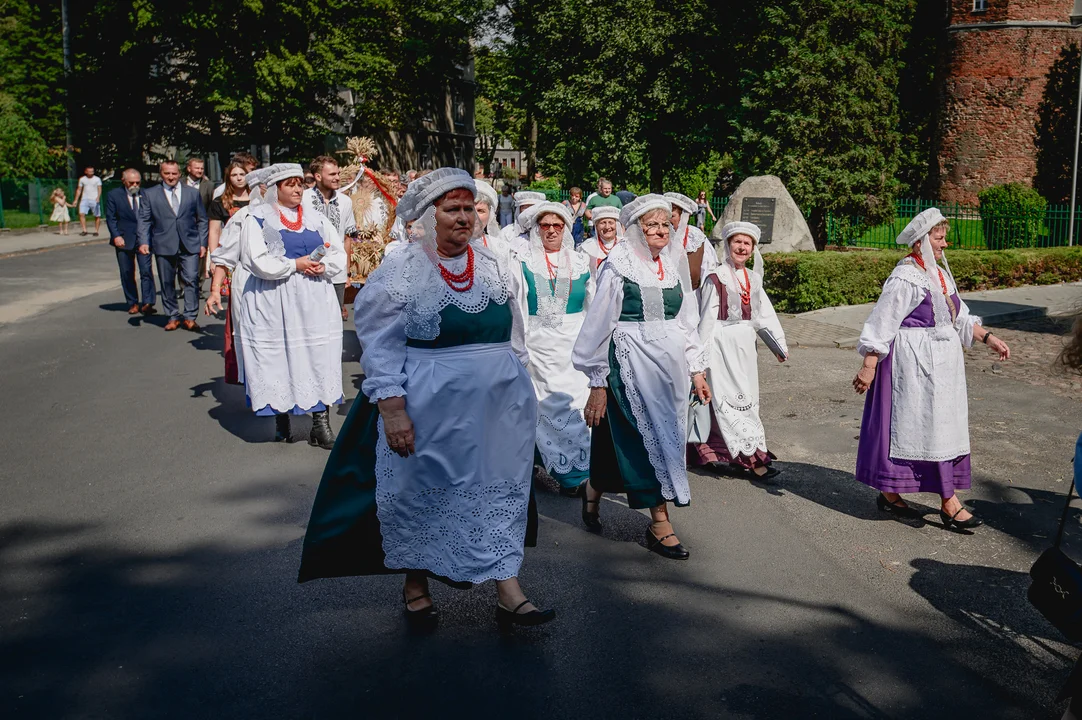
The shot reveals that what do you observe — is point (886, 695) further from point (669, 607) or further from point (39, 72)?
point (39, 72)

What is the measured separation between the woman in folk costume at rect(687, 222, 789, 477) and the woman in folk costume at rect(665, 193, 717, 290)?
0.10 metres

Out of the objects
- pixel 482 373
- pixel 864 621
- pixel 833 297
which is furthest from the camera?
pixel 833 297

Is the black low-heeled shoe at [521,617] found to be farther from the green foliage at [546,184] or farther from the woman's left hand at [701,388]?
the green foliage at [546,184]

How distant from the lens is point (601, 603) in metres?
4.81

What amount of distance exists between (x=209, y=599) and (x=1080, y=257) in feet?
62.9

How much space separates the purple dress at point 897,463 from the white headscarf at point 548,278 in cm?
219

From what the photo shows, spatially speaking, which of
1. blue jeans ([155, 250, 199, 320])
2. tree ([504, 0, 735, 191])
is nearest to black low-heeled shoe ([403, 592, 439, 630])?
blue jeans ([155, 250, 199, 320])

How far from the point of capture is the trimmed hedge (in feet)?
50.4

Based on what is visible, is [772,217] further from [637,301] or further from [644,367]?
[644,367]

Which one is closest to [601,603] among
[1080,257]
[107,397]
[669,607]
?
[669,607]

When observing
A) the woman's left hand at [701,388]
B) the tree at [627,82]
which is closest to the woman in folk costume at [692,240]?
the woman's left hand at [701,388]

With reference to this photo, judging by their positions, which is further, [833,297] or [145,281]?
[833,297]

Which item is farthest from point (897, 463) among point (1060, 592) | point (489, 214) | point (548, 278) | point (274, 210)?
point (274, 210)

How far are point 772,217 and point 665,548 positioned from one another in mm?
13416
